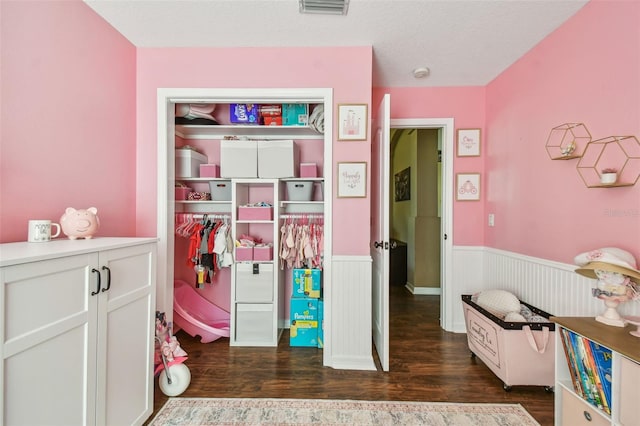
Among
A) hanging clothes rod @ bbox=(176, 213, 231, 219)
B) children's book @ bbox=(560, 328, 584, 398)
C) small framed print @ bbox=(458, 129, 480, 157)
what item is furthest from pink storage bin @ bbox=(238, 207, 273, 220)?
children's book @ bbox=(560, 328, 584, 398)

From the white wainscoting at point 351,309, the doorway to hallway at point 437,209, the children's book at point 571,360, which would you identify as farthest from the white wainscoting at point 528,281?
the white wainscoting at point 351,309

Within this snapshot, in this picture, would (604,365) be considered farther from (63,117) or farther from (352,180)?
(63,117)

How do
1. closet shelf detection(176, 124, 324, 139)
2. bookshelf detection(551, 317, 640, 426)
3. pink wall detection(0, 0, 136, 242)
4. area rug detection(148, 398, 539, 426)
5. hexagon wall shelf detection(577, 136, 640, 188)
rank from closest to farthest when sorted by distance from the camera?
bookshelf detection(551, 317, 640, 426), pink wall detection(0, 0, 136, 242), hexagon wall shelf detection(577, 136, 640, 188), area rug detection(148, 398, 539, 426), closet shelf detection(176, 124, 324, 139)

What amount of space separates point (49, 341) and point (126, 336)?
1.42 ft

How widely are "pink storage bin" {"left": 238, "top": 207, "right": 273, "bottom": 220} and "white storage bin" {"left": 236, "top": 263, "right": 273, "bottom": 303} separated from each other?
442mm

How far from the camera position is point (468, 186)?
9.44ft

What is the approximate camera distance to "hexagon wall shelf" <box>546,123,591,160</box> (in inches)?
69.0

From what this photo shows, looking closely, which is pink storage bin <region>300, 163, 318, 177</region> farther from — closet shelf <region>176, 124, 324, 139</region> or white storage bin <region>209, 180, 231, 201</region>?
white storage bin <region>209, 180, 231, 201</region>

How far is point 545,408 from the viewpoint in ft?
5.68

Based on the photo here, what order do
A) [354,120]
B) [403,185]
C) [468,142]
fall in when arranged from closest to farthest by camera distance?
[354,120] → [468,142] → [403,185]

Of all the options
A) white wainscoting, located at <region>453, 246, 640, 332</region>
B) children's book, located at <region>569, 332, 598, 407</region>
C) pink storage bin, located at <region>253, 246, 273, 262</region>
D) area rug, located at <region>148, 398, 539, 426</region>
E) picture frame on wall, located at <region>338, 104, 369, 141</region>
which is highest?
picture frame on wall, located at <region>338, 104, 369, 141</region>

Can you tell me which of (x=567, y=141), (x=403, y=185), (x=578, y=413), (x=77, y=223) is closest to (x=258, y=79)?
(x=77, y=223)

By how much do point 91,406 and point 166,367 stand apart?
642mm

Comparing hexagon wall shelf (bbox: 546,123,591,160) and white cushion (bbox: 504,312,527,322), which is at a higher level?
hexagon wall shelf (bbox: 546,123,591,160)
